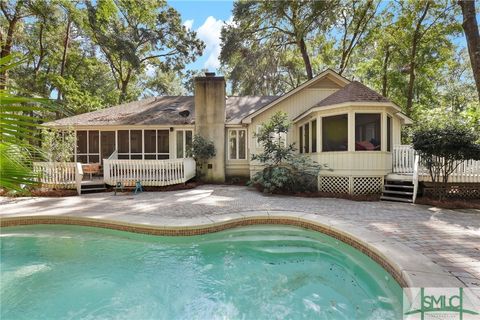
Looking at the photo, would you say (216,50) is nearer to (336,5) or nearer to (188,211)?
(336,5)

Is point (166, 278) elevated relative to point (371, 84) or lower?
lower

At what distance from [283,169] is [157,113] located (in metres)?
8.93

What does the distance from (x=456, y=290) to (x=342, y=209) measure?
4.55 meters

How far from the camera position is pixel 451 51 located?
18.4m

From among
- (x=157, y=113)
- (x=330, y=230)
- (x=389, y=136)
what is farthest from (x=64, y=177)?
(x=389, y=136)

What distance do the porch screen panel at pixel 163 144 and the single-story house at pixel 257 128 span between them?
0.19 feet

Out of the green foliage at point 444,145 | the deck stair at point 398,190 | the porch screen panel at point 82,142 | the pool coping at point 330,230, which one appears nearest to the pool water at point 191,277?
the pool coping at point 330,230

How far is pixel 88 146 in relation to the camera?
588 inches

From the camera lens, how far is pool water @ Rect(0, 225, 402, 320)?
3.73 metres

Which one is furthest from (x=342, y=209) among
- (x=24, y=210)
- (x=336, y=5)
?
(x=336, y=5)

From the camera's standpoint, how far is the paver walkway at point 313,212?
14.0ft

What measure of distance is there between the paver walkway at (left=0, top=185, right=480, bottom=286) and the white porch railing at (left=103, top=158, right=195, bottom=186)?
871 mm

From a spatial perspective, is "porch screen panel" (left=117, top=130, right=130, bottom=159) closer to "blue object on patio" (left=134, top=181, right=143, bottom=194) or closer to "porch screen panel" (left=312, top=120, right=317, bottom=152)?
"blue object on patio" (left=134, top=181, right=143, bottom=194)

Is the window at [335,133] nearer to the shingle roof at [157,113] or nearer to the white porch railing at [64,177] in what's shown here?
the shingle roof at [157,113]
